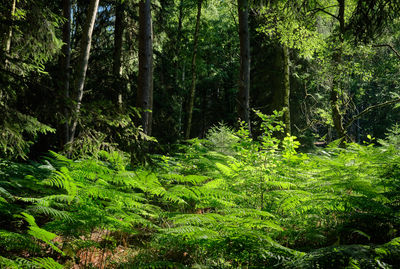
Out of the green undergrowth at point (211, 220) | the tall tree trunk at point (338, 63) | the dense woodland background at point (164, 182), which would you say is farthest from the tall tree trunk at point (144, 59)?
the tall tree trunk at point (338, 63)

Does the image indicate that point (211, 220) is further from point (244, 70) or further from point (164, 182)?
point (244, 70)

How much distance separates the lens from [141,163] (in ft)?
9.73

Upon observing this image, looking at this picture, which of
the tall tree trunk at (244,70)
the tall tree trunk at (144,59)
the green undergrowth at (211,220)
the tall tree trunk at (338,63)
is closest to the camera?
the green undergrowth at (211,220)

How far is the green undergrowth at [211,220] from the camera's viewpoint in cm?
239

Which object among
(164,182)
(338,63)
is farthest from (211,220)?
(338,63)

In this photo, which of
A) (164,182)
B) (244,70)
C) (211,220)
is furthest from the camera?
(244,70)

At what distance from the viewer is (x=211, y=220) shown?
2.79 meters

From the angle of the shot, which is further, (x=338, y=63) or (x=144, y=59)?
(x=338, y=63)

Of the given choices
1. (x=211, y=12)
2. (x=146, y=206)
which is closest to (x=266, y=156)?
(x=146, y=206)

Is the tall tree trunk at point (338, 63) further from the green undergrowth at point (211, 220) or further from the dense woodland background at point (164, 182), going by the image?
the green undergrowth at point (211, 220)

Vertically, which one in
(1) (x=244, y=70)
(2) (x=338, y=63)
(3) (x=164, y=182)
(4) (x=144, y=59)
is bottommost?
(3) (x=164, y=182)

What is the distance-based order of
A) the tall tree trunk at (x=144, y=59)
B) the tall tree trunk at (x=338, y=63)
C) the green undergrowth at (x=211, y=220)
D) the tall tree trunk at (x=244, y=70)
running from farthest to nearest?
the tall tree trunk at (x=338, y=63) < the tall tree trunk at (x=244, y=70) < the tall tree trunk at (x=144, y=59) < the green undergrowth at (x=211, y=220)

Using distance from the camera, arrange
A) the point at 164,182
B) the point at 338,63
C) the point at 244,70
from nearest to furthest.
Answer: the point at 164,182, the point at 244,70, the point at 338,63

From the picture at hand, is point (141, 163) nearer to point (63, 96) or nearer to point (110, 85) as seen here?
point (63, 96)
